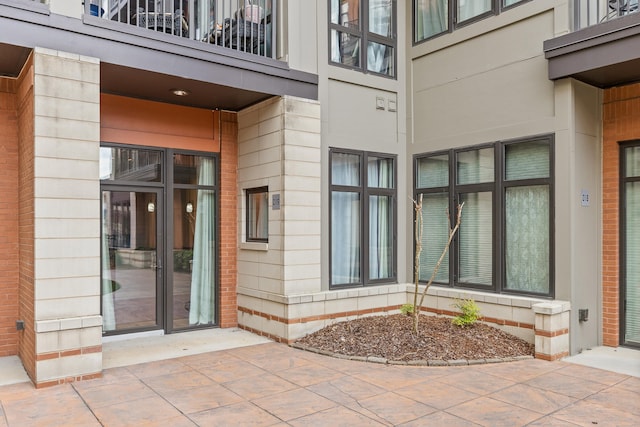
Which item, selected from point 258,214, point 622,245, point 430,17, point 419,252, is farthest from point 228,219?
point 622,245

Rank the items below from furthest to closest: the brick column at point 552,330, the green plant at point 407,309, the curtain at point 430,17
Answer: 1. the curtain at point 430,17
2. the green plant at point 407,309
3. the brick column at point 552,330

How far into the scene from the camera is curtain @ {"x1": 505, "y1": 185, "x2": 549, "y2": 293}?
610cm

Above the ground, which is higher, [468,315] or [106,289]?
[106,289]

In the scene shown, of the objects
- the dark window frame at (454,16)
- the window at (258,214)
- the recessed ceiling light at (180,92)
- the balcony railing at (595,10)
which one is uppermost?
the dark window frame at (454,16)

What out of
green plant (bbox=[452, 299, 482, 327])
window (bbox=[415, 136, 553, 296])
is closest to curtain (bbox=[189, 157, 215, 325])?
window (bbox=[415, 136, 553, 296])

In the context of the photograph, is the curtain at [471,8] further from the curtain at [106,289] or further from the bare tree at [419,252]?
the curtain at [106,289]

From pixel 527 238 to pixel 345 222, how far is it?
2.43 metres

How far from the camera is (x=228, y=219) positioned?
289 inches

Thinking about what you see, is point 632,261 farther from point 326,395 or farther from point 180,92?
point 180,92

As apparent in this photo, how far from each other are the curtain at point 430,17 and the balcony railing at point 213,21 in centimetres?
233

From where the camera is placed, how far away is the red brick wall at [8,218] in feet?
18.7

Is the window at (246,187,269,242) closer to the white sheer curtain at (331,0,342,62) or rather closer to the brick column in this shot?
the white sheer curtain at (331,0,342,62)

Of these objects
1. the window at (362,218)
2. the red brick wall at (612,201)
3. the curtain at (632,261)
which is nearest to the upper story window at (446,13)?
the red brick wall at (612,201)

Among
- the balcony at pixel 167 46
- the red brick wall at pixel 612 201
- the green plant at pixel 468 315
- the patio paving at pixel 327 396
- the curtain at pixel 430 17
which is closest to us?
the patio paving at pixel 327 396
